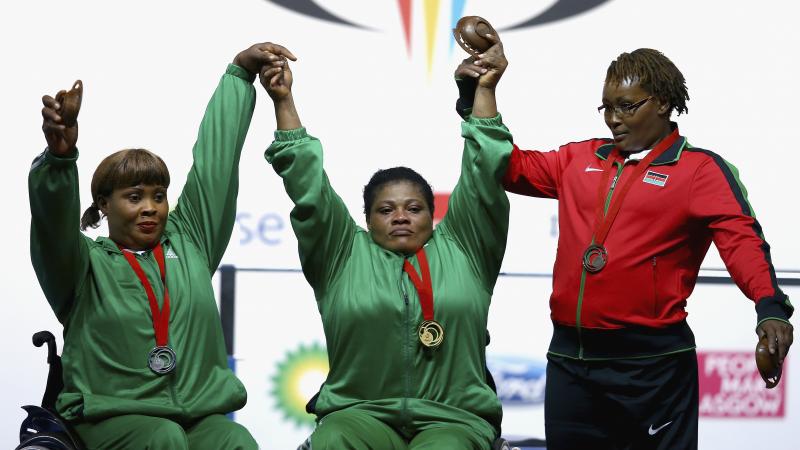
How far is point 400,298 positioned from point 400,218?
21 cm

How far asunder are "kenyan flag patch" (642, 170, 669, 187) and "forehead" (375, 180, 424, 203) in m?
0.56

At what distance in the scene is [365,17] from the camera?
4.05m

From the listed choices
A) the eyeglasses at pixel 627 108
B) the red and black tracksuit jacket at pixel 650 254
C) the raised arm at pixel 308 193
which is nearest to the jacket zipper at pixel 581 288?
the red and black tracksuit jacket at pixel 650 254

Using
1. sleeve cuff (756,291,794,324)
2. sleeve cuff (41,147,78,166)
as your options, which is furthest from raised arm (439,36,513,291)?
sleeve cuff (41,147,78,166)

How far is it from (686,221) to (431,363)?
0.67 meters

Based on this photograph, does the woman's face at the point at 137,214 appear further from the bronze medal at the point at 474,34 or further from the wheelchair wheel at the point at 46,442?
the bronze medal at the point at 474,34

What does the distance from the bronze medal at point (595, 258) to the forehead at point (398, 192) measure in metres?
0.46

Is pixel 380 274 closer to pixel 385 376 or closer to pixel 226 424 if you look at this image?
pixel 385 376

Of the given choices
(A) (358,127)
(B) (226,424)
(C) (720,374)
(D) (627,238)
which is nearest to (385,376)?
(B) (226,424)

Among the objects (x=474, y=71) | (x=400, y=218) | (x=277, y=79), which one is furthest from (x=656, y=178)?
(x=277, y=79)

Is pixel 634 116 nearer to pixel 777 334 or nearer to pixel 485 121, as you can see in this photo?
pixel 485 121

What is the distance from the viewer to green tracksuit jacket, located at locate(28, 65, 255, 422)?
273 centimetres

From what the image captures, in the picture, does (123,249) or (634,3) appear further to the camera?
(634,3)

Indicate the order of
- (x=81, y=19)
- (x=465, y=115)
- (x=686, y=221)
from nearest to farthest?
(x=686, y=221), (x=465, y=115), (x=81, y=19)
